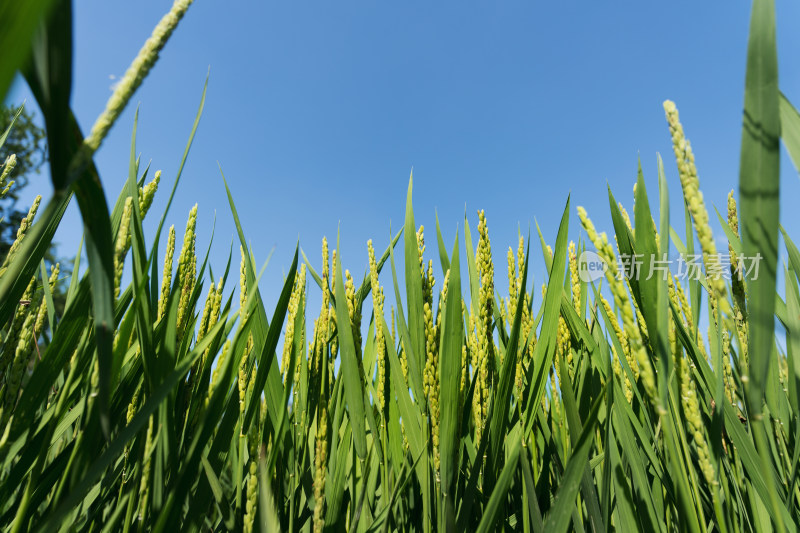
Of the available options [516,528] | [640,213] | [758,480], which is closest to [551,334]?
[640,213]

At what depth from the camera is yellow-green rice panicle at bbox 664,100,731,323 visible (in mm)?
371

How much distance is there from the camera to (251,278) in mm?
797

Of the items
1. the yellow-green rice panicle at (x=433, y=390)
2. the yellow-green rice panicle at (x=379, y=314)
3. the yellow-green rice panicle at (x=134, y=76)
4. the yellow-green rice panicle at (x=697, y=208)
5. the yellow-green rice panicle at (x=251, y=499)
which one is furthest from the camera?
the yellow-green rice panicle at (x=379, y=314)

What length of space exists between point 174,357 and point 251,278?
0.21 meters

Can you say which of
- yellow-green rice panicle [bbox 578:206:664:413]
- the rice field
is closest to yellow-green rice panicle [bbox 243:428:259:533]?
the rice field

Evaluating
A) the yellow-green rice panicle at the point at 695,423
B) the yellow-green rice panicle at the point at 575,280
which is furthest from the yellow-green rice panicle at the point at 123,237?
the yellow-green rice panicle at the point at 575,280

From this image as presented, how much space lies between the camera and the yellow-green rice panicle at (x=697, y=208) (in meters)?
0.37

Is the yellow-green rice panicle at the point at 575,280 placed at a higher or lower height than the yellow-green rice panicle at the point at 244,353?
higher

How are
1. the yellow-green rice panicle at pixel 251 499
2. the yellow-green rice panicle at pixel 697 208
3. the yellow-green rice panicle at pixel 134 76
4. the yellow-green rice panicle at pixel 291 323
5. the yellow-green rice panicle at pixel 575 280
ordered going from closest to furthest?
the yellow-green rice panicle at pixel 134 76 → the yellow-green rice panicle at pixel 697 208 → the yellow-green rice panicle at pixel 251 499 → the yellow-green rice panicle at pixel 291 323 → the yellow-green rice panicle at pixel 575 280

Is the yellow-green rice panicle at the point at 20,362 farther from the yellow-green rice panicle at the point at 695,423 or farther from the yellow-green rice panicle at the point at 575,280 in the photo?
the yellow-green rice panicle at the point at 575,280

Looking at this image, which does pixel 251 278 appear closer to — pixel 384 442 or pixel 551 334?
pixel 384 442

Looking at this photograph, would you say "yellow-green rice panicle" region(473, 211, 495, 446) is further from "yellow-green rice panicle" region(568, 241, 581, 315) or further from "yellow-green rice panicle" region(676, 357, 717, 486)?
"yellow-green rice panicle" region(568, 241, 581, 315)

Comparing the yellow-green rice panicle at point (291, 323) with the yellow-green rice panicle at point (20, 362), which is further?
the yellow-green rice panicle at point (291, 323)

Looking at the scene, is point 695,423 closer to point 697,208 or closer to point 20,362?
point 697,208
